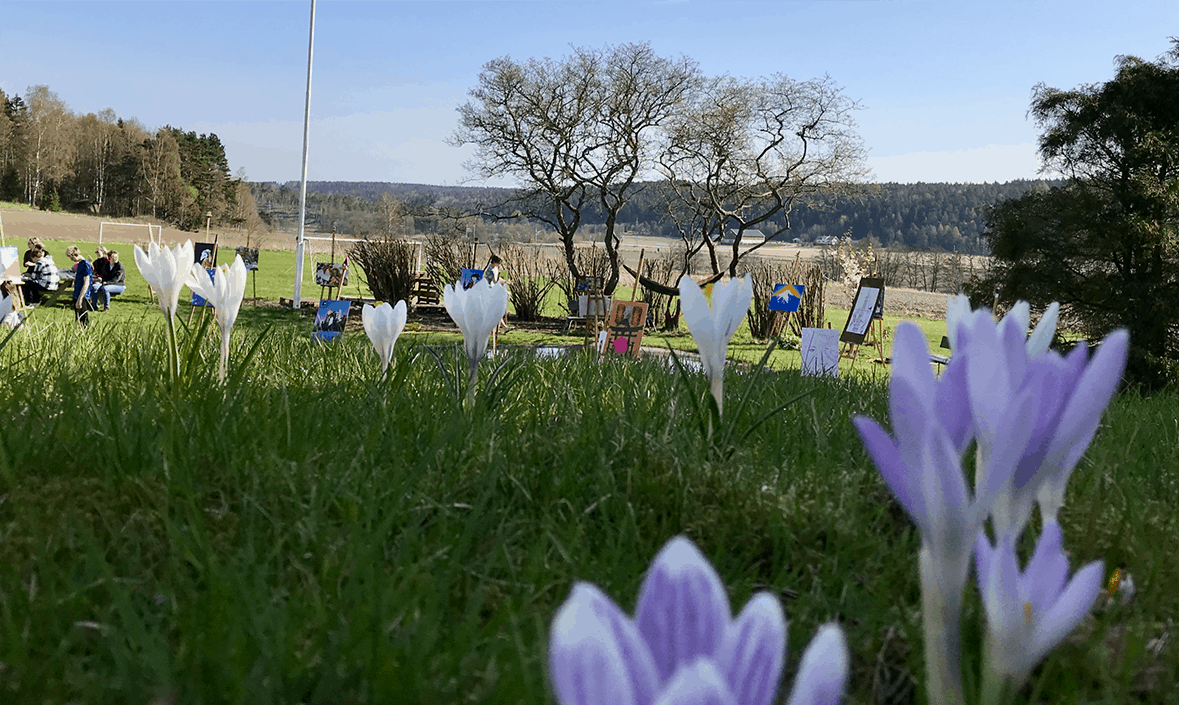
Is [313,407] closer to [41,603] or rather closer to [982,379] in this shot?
[41,603]

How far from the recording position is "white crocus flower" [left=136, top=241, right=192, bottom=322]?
225cm

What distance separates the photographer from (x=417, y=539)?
129cm

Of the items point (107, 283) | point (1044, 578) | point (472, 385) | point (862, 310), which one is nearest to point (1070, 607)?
point (1044, 578)

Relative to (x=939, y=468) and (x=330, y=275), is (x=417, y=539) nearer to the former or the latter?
(x=939, y=468)

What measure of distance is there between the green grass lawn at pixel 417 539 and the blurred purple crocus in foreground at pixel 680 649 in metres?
0.42

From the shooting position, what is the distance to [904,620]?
1121mm

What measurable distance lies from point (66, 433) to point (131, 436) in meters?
0.23

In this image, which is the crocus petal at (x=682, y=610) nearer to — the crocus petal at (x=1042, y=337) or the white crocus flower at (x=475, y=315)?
the crocus petal at (x=1042, y=337)

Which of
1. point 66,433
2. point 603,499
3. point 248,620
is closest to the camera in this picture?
point 248,620

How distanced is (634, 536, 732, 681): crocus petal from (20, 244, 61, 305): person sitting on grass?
16.6 metres

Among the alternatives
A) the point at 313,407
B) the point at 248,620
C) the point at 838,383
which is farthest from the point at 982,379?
the point at 838,383

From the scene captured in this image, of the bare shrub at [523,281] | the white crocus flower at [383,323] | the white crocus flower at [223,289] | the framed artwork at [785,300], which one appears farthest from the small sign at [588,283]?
the white crocus flower at [223,289]

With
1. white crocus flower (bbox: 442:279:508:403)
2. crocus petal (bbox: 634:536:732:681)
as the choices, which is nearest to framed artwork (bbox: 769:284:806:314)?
white crocus flower (bbox: 442:279:508:403)

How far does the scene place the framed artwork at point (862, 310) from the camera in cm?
1311
